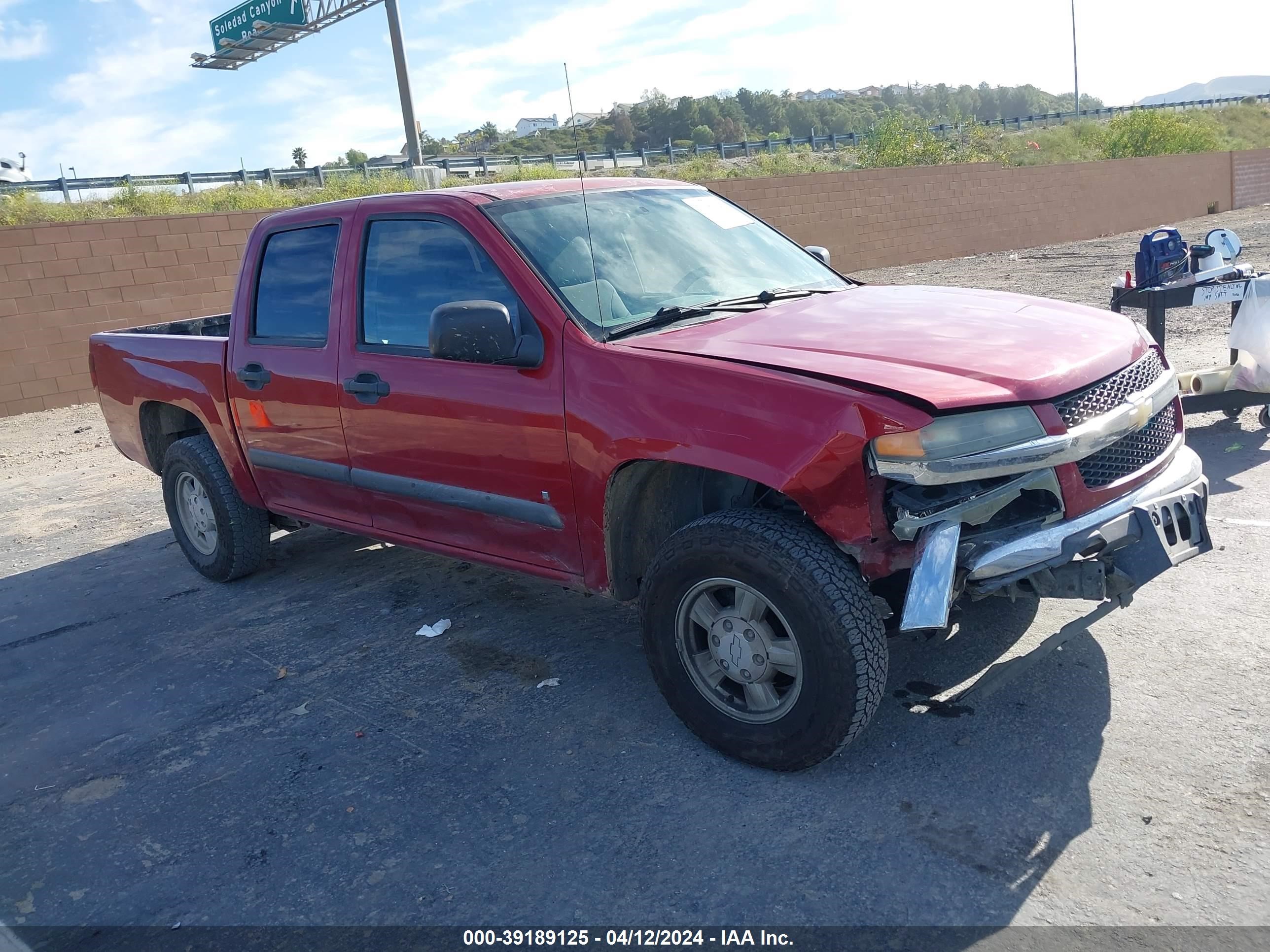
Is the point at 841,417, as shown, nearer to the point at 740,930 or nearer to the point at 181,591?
the point at 740,930

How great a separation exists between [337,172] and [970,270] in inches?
585

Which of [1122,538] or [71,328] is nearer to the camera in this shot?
[1122,538]

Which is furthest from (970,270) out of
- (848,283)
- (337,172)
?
(848,283)

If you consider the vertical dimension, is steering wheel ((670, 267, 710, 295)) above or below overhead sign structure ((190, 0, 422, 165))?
below

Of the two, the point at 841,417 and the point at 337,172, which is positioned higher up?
the point at 337,172

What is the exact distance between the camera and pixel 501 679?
422cm

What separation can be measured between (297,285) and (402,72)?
59.5ft

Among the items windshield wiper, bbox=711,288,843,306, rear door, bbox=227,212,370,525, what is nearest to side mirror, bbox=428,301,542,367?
windshield wiper, bbox=711,288,843,306

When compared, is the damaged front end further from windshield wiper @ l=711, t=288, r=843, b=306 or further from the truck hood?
windshield wiper @ l=711, t=288, r=843, b=306

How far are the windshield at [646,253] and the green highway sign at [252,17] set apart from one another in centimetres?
2495

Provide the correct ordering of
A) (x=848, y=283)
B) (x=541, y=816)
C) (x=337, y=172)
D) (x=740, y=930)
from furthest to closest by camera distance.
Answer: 1. (x=337, y=172)
2. (x=848, y=283)
3. (x=541, y=816)
4. (x=740, y=930)

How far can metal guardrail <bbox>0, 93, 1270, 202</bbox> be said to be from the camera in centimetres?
2206

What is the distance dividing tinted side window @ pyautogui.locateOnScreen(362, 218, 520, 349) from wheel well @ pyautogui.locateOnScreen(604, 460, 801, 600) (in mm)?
789

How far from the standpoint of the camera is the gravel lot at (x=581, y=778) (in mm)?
2768
